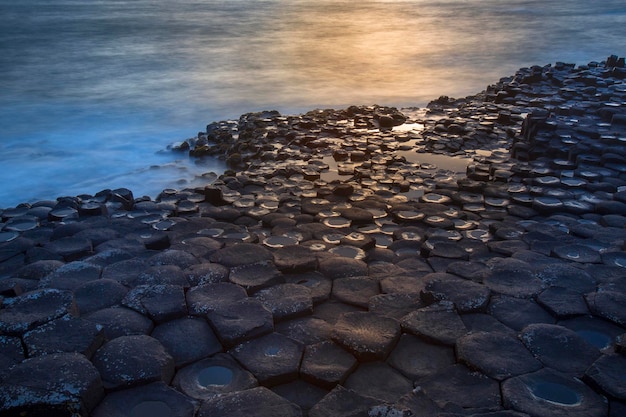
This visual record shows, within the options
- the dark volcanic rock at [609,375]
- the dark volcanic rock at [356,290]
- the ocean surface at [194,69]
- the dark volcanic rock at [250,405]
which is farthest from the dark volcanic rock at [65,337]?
the ocean surface at [194,69]

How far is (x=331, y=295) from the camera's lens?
134 inches

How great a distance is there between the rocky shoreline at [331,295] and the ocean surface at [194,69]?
8.33ft

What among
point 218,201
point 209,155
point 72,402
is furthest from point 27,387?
point 209,155

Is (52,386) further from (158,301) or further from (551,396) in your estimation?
(551,396)

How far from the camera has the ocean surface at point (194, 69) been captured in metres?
8.61

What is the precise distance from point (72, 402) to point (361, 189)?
3.88 meters

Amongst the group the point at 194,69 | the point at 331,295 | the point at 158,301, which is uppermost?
the point at 158,301

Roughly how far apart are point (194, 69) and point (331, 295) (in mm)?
13691

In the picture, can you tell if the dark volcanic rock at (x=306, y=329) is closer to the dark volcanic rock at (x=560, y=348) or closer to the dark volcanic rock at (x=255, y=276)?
the dark volcanic rock at (x=255, y=276)

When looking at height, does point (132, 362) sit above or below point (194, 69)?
above

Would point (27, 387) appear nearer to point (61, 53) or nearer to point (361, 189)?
point (361, 189)

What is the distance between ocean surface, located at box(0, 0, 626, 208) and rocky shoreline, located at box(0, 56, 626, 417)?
2.54 metres

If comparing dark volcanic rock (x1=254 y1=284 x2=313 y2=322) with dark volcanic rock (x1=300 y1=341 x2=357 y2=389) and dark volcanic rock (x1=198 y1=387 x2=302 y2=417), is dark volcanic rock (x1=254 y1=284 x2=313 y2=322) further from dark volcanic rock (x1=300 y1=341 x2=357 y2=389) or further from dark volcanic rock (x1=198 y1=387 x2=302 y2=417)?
dark volcanic rock (x1=198 y1=387 x2=302 y2=417)

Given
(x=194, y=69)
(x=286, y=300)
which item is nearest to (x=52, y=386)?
(x=286, y=300)
